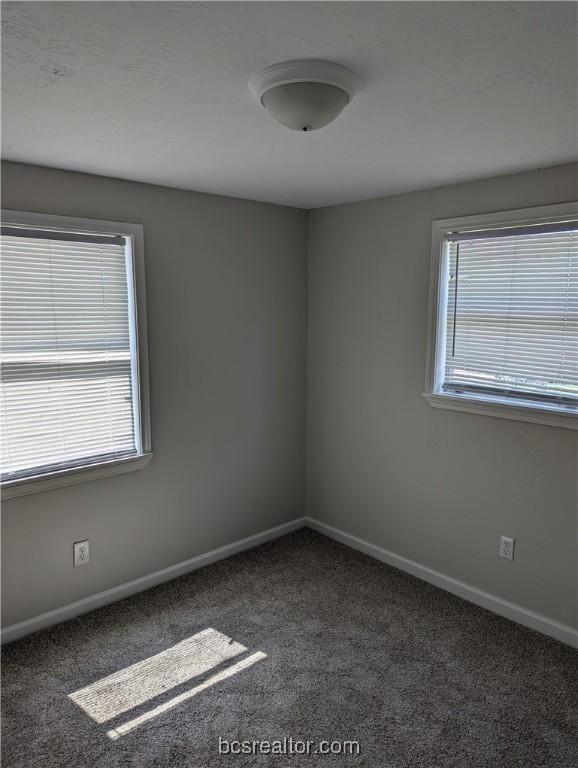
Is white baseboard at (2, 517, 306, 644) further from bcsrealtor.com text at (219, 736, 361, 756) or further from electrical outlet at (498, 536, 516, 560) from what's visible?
electrical outlet at (498, 536, 516, 560)

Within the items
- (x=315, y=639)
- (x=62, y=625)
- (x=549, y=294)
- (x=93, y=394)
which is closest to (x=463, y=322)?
(x=549, y=294)

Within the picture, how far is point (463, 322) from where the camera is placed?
2936 mm

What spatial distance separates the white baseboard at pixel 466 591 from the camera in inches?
104

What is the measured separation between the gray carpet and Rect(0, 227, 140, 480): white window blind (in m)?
0.96

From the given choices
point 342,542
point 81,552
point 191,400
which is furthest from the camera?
point 342,542

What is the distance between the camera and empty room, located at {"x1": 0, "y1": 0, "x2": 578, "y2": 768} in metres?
1.48

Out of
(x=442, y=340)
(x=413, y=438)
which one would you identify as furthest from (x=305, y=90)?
(x=413, y=438)

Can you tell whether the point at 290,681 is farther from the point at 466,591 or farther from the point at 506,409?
the point at 506,409

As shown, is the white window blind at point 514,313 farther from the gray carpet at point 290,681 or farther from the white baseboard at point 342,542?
the gray carpet at point 290,681

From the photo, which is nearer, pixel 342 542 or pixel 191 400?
pixel 191 400

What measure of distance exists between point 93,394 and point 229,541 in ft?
4.60

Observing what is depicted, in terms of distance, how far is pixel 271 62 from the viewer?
4.56 feet

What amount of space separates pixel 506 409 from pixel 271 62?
205cm

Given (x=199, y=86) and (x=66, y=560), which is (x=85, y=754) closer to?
(x=66, y=560)
